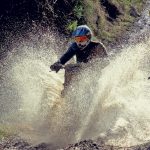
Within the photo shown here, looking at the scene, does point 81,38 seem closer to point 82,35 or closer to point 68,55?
point 82,35

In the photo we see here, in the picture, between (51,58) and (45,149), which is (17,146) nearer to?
(45,149)

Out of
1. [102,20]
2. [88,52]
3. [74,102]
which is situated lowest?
[74,102]

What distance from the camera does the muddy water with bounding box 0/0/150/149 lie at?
918cm

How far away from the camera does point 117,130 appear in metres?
9.18

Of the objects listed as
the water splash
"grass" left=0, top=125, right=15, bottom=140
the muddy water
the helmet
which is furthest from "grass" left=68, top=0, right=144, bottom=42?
"grass" left=0, top=125, right=15, bottom=140

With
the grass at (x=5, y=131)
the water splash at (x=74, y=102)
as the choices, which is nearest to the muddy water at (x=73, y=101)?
the water splash at (x=74, y=102)

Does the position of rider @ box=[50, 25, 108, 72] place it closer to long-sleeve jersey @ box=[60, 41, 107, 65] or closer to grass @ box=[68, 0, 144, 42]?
long-sleeve jersey @ box=[60, 41, 107, 65]

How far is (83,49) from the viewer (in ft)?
35.1

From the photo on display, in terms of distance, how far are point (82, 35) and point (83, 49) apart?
48cm

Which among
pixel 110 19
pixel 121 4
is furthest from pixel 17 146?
pixel 121 4

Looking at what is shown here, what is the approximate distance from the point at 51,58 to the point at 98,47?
9.52 ft

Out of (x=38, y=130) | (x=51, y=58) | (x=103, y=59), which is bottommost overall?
(x=38, y=130)

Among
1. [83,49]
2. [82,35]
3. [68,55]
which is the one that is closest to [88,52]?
[83,49]

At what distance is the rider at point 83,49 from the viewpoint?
10336mm
